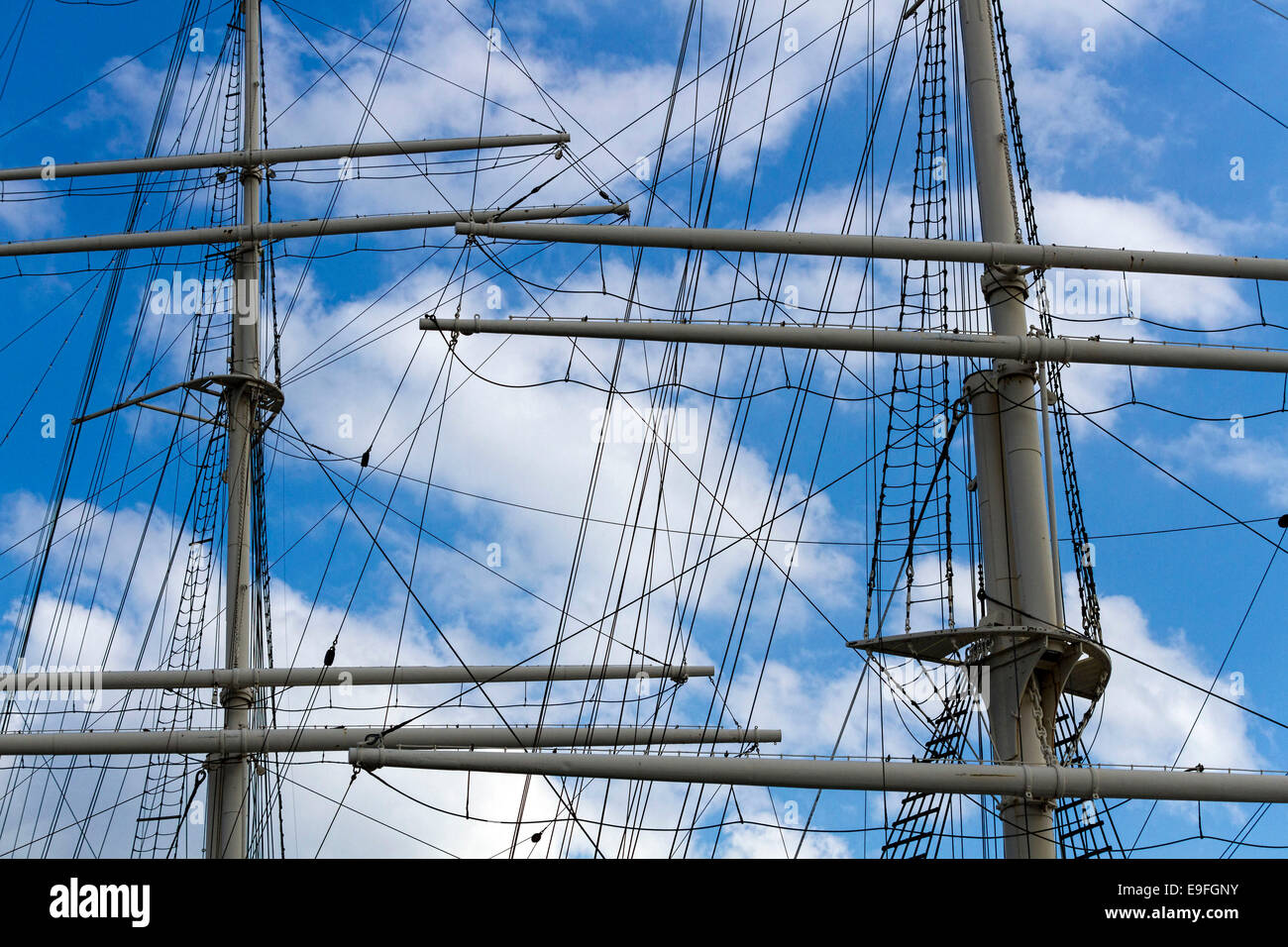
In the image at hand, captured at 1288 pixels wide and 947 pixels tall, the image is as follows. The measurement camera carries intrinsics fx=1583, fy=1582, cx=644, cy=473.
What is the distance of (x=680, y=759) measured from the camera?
50.8 feet

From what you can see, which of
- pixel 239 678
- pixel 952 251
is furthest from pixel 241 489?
pixel 952 251

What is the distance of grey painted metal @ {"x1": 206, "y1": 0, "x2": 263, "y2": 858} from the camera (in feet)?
Answer: 79.5

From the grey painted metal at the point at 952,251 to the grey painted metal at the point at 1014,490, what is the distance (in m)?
0.30

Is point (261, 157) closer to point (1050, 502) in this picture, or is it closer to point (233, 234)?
point (233, 234)

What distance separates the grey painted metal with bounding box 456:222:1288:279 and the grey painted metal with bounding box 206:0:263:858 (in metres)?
10.9

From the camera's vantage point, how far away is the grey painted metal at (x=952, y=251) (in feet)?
60.1

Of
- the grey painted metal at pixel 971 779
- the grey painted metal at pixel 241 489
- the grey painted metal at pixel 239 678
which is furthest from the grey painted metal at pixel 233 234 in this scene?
the grey painted metal at pixel 971 779

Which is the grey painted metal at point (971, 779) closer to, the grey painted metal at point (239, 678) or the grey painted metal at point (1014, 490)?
the grey painted metal at point (1014, 490)

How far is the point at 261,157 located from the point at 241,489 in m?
6.78

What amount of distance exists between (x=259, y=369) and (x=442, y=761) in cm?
1429

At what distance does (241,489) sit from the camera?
27.5m
